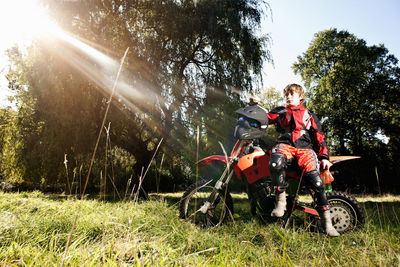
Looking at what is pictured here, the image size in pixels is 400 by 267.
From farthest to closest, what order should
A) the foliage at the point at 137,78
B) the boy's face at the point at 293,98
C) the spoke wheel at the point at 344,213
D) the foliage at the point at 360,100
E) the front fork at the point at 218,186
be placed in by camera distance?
the foliage at the point at 360,100 → the foliage at the point at 137,78 → the boy's face at the point at 293,98 → the front fork at the point at 218,186 → the spoke wheel at the point at 344,213

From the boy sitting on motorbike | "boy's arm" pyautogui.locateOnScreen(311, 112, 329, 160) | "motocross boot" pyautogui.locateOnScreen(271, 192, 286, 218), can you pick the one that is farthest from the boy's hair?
"motocross boot" pyautogui.locateOnScreen(271, 192, 286, 218)

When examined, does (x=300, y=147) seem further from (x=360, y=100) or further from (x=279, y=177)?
(x=360, y=100)

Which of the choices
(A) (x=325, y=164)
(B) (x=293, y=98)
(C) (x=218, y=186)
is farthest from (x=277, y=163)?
(B) (x=293, y=98)

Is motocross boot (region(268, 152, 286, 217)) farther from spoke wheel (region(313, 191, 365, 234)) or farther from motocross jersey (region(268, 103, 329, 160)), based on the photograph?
spoke wheel (region(313, 191, 365, 234))

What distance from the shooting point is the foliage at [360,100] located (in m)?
14.9

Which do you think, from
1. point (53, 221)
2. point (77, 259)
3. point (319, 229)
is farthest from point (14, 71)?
point (319, 229)

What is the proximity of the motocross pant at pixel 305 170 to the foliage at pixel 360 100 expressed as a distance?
15.3 m

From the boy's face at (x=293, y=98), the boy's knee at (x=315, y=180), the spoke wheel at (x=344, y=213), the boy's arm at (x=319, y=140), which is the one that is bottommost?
the spoke wheel at (x=344, y=213)

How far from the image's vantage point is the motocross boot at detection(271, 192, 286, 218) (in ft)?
7.04

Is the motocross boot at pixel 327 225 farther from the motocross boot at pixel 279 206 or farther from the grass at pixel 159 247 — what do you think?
the motocross boot at pixel 279 206

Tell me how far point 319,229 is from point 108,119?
19.5 feet

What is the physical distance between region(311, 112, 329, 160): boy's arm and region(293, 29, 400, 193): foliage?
49.5 feet

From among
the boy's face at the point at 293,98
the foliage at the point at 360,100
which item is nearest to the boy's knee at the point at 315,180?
the boy's face at the point at 293,98

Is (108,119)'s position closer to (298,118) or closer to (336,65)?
(298,118)
